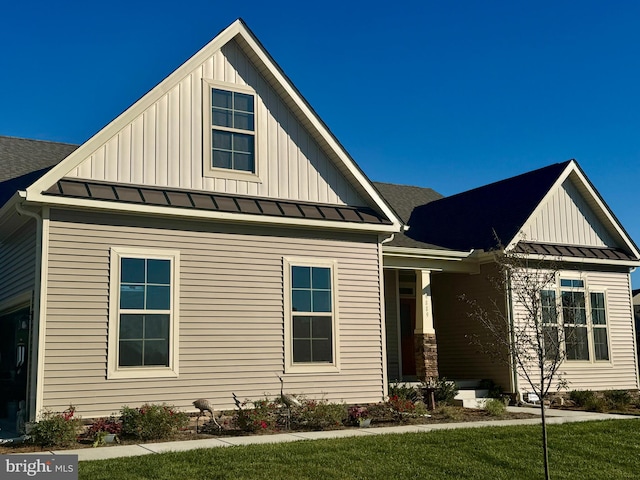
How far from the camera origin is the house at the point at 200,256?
1202 centimetres

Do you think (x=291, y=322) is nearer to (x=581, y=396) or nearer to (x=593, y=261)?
(x=581, y=396)

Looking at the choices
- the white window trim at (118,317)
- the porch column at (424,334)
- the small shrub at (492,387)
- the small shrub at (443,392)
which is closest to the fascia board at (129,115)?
the white window trim at (118,317)

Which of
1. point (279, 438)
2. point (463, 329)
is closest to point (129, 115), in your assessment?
point (279, 438)

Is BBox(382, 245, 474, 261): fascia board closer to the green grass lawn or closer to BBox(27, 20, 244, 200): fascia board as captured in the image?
the green grass lawn

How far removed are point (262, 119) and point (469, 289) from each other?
7728mm

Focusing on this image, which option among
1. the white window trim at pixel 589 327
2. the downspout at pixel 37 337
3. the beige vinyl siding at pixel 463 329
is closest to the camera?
the downspout at pixel 37 337

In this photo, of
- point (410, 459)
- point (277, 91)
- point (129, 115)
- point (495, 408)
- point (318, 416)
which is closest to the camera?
point (410, 459)

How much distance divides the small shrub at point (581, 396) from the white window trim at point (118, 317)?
1024 centimetres

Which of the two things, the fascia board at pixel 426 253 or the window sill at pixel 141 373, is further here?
the fascia board at pixel 426 253

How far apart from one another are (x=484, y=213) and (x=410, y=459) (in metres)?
11.3

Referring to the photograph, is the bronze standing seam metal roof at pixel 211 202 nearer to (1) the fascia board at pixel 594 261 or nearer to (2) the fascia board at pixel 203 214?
(2) the fascia board at pixel 203 214

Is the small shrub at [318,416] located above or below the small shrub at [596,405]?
above

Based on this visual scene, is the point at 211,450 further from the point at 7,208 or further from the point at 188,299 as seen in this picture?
the point at 7,208
